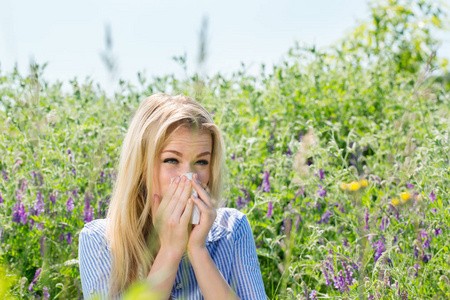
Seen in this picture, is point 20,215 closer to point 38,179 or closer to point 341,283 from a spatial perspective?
point 38,179

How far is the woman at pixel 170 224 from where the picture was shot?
1.85 metres

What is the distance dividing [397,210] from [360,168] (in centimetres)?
94

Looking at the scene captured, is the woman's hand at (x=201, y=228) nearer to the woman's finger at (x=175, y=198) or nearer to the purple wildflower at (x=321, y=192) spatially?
the woman's finger at (x=175, y=198)

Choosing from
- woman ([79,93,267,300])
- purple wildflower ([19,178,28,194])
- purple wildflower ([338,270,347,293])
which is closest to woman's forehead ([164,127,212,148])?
woman ([79,93,267,300])

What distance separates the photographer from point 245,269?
7.18ft

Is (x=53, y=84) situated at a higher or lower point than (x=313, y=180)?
higher

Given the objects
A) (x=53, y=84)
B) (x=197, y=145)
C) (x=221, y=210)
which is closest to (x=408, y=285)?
(x=221, y=210)

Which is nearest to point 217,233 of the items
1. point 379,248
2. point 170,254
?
point 170,254

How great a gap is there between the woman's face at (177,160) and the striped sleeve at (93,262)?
300 mm

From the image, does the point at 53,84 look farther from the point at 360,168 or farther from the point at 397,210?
the point at 397,210

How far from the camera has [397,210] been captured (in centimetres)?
267

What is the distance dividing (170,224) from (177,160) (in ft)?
1.03

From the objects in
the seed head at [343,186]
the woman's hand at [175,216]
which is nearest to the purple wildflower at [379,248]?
the seed head at [343,186]

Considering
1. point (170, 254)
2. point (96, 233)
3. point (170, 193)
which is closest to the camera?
point (170, 254)
